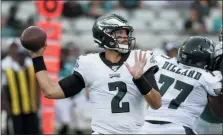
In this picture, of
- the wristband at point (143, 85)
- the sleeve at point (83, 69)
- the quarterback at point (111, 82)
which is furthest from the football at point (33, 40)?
the wristband at point (143, 85)

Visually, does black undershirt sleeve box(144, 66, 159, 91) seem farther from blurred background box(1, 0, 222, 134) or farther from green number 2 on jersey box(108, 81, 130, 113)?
blurred background box(1, 0, 222, 134)

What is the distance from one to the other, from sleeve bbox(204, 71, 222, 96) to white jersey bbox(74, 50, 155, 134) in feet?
2.70

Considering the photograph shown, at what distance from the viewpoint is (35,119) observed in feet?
34.1

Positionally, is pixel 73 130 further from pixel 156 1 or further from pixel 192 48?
pixel 192 48

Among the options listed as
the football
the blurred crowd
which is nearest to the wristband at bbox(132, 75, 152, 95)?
the football

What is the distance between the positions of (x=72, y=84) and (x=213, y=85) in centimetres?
123

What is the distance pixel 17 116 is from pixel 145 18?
16.9 ft

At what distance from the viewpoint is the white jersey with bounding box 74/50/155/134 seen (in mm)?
5098

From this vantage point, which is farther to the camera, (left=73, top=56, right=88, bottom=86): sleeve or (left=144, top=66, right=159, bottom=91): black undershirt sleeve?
(left=73, top=56, right=88, bottom=86): sleeve

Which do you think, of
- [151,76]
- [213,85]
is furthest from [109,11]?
[151,76]

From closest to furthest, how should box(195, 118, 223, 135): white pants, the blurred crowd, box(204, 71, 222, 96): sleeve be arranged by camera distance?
box(204, 71, 222, 96): sleeve → box(195, 118, 223, 135): white pants → the blurred crowd

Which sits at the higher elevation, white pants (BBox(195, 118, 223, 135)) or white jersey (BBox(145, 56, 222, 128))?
white jersey (BBox(145, 56, 222, 128))

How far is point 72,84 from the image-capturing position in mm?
5199

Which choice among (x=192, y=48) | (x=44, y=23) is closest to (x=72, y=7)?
(x=44, y=23)
